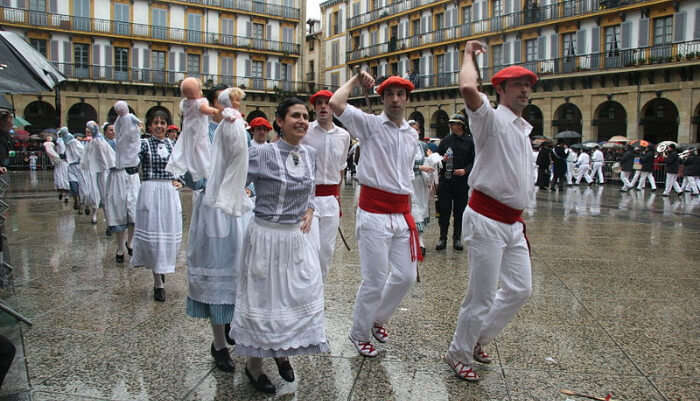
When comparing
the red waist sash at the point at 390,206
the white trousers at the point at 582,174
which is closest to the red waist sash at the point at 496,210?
the red waist sash at the point at 390,206

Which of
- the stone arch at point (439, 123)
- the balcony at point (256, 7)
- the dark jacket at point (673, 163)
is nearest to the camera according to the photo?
the dark jacket at point (673, 163)

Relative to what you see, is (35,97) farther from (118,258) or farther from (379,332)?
(379,332)

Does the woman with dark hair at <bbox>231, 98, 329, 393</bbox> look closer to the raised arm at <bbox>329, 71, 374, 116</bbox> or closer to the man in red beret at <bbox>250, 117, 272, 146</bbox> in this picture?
the raised arm at <bbox>329, 71, 374, 116</bbox>

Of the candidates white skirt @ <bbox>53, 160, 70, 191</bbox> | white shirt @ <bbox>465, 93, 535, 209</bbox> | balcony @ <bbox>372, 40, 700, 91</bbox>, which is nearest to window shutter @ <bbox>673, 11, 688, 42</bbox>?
balcony @ <bbox>372, 40, 700, 91</bbox>

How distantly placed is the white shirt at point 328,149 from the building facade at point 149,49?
37094mm

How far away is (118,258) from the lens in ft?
23.9

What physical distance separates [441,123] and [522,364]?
131ft

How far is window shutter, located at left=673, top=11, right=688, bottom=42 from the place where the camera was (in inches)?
1131

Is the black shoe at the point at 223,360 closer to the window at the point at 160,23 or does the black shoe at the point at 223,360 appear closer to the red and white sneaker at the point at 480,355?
A: the red and white sneaker at the point at 480,355

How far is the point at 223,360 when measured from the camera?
3818mm

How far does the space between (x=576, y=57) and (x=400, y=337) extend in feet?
107

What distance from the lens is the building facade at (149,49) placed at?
1558 inches

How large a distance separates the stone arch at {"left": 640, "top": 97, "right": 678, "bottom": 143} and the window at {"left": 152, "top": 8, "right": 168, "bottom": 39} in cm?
3367

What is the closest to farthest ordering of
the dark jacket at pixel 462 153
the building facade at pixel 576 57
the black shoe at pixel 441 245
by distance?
the dark jacket at pixel 462 153 → the black shoe at pixel 441 245 → the building facade at pixel 576 57
